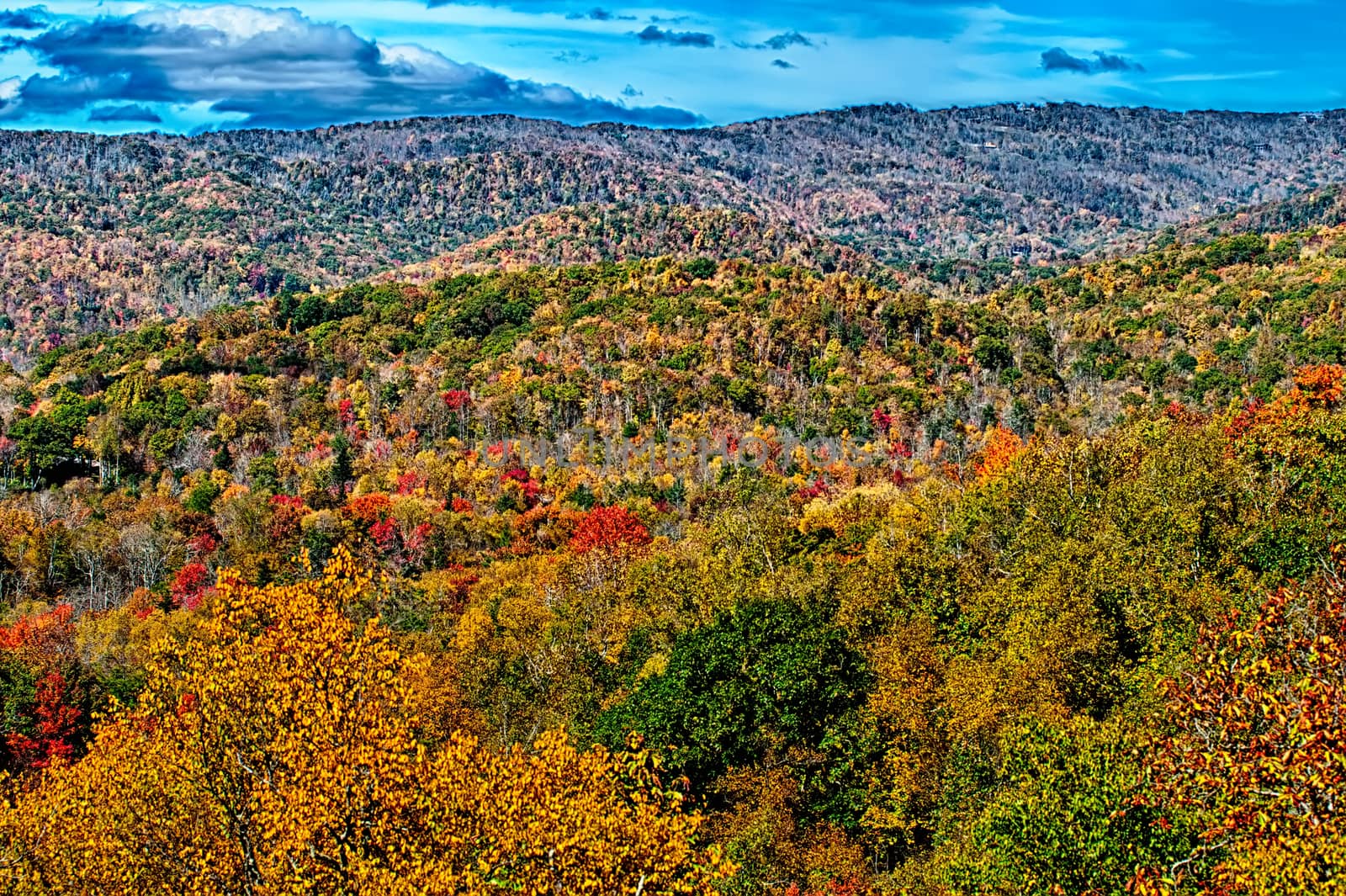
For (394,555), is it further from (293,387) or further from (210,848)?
(210,848)

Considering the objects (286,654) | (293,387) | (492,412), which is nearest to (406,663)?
(286,654)

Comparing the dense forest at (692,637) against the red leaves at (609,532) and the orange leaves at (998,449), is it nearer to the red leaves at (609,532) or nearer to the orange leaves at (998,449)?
the red leaves at (609,532)

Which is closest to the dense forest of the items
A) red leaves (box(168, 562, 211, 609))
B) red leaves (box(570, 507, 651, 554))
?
red leaves (box(168, 562, 211, 609))

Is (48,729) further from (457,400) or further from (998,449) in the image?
(457,400)

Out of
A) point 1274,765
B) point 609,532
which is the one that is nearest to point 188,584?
point 609,532

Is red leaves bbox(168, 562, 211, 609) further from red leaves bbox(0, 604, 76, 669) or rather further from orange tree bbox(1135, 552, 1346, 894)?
orange tree bbox(1135, 552, 1346, 894)
